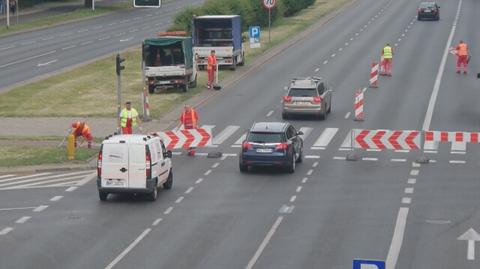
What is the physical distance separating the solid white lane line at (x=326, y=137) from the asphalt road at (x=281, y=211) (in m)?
0.08

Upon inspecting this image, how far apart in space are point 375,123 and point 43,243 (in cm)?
2359

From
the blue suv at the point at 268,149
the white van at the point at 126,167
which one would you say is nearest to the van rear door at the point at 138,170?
the white van at the point at 126,167

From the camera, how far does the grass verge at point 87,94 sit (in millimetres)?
50938

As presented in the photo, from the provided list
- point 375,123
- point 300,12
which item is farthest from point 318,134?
point 300,12

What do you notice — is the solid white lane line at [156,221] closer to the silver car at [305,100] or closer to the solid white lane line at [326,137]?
the solid white lane line at [326,137]

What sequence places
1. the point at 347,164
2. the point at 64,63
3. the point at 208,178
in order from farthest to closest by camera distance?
1. the point at 64,63
2. the point at 347,164
3. the point at 208,178

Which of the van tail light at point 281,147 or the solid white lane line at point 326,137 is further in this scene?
the solid white lane line at point 326,137

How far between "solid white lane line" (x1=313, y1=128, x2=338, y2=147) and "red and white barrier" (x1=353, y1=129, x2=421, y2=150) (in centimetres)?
372

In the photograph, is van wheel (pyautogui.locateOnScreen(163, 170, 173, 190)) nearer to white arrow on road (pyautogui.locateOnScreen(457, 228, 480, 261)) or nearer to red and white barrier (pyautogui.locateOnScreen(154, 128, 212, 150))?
red and white barrier (pyautogui.locateOnScreen(154, 128, 212, 150))

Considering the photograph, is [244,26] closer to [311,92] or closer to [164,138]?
[311,92]

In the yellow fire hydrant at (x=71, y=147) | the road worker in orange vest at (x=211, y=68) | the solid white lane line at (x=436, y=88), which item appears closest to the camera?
the yellow fire hydrant at (x=71, y=147)

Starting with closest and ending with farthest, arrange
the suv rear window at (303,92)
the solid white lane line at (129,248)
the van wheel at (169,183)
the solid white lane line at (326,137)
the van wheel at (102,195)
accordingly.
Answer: the solid white lane line at (129,248), the van wheel at (102,195), the van wheel at (169,183), the solid white lane line at (326,137), the suv rear window at (303,92)

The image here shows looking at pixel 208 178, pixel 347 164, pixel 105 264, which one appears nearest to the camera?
pixel 105 264

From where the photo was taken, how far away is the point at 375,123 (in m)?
47.7
